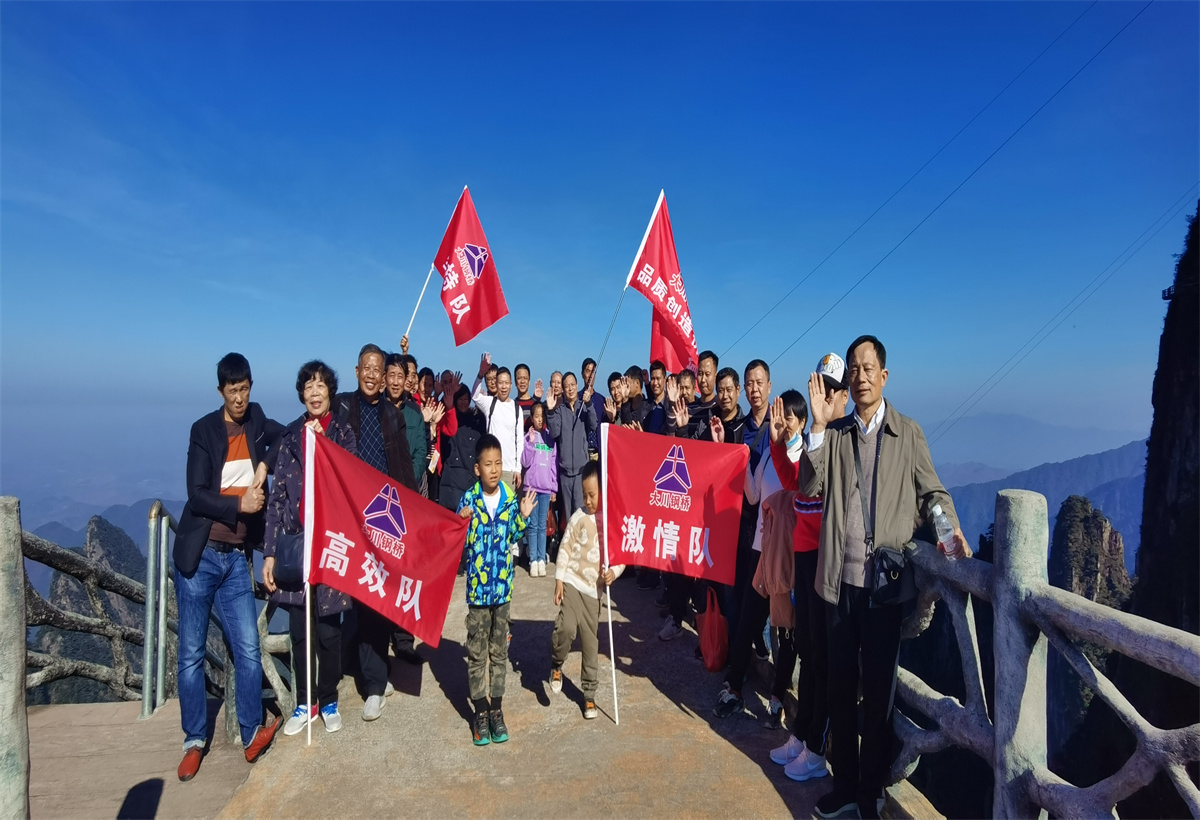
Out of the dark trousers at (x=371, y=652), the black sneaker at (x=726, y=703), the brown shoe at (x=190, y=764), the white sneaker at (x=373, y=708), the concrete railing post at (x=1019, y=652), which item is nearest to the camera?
the concrete railing post at (x=1019, y=652)

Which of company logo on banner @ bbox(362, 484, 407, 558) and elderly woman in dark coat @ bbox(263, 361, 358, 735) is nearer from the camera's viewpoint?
elderly woman in dark coat @ bbox(263, 361, 358, 735)

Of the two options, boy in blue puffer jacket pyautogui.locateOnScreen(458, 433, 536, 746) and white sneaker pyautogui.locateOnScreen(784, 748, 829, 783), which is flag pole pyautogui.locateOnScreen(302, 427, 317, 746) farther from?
white sneaker pyautogui.locateOnScreen(784, 748, 829, 783)

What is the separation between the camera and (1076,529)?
52594 mm

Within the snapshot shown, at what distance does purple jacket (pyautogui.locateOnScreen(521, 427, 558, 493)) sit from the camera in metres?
9.23

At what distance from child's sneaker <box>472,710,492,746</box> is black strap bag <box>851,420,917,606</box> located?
2.97m

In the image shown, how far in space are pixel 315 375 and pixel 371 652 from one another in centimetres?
233

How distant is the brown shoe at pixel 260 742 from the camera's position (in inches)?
193

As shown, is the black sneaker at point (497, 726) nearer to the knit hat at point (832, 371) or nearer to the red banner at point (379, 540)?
the red banner at point (379, 540)

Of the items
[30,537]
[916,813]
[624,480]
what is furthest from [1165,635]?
[30,537]

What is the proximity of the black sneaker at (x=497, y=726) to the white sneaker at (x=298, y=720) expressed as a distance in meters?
1.39

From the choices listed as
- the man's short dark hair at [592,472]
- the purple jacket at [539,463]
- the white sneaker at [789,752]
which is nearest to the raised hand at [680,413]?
the man's short dark hair at [592,472]

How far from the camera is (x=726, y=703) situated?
5.23 meters

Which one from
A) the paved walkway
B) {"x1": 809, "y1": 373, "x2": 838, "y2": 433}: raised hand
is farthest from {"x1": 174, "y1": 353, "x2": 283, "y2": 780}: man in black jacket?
{"x1": 809, "y1": 373, "x2": 838, "y2": 433}: raised hand

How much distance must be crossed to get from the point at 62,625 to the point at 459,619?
12.3ft
